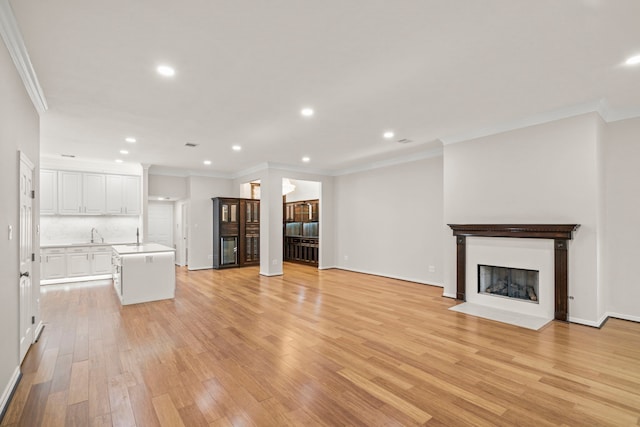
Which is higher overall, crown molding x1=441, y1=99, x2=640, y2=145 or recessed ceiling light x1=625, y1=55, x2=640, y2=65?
recessed ceiling light x1=625, y1=55, x2=640, y2=65

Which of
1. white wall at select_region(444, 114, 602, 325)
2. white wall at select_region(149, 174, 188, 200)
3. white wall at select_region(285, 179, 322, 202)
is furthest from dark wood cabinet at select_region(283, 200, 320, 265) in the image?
white wall at select_region(444, 114, 602, 325)

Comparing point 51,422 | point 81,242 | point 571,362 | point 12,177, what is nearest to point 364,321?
point 571,362

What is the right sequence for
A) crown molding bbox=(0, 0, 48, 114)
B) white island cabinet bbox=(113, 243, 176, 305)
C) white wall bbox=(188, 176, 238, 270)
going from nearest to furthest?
crown molding bbox=(0, 0, 48, 114) → white island cabinet bbox=(113, 243, 176, 305) → white wall bbox=(188, 176, 238, 270)

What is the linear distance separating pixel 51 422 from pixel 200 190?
740 cm

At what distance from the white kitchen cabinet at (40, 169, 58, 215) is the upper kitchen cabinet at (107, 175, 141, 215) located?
3.29ft

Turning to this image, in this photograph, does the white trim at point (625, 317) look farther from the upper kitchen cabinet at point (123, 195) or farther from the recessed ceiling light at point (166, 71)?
the upper kitchen cabinet at point (123, 195)

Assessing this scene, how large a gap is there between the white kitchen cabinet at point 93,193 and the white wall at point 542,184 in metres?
8.01

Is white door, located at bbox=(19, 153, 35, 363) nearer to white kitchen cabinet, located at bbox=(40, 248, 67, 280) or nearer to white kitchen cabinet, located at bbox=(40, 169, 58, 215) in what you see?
white kitchen cabinet, located at bbox=(40, 248, 67, 280)

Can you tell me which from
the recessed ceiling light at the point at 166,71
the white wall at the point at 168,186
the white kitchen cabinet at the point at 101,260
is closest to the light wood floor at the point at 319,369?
the white kitchen cabinet at the point at 101,260

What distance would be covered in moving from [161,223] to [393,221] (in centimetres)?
736

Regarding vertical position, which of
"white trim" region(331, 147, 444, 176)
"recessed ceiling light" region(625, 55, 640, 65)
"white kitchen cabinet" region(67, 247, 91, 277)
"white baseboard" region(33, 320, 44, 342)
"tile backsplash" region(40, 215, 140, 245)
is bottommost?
"white baseboard" region(33, 320, 44, 342)

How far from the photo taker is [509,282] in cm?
483

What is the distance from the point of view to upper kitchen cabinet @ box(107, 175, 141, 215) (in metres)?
7.64

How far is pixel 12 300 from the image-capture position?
8.58 ft
